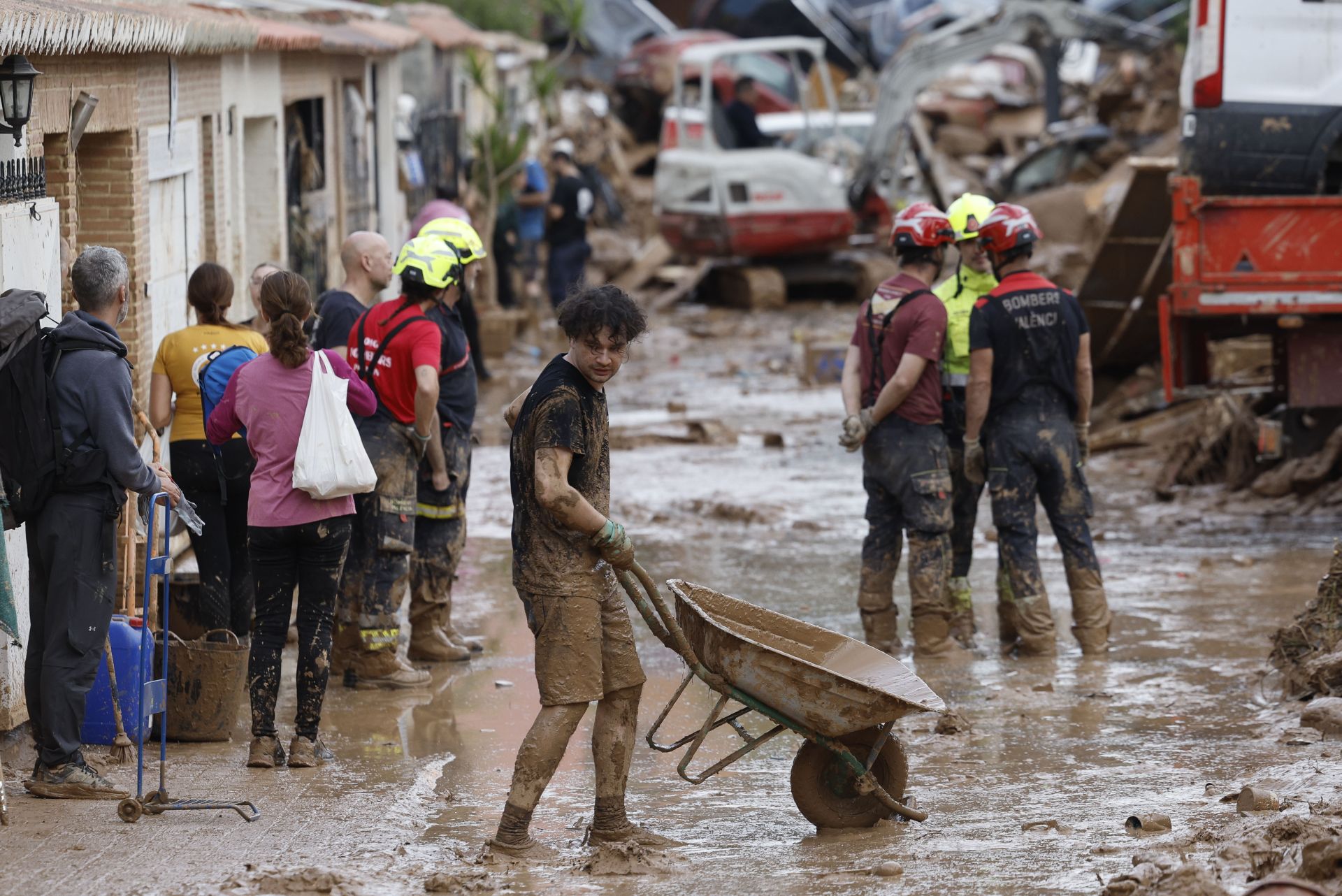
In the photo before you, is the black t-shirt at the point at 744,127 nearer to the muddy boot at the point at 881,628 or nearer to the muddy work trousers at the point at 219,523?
the muddy boot at the point at 881,628

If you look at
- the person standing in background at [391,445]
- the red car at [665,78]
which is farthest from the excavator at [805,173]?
the person standing in background at [391,445]

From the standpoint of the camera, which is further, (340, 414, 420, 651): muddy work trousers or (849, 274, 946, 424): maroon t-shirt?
(849, 274, 946, 424): maroon t-shirt

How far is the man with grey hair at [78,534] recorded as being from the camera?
555 centimetres

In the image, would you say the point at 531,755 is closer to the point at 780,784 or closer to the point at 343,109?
the point at 780,784

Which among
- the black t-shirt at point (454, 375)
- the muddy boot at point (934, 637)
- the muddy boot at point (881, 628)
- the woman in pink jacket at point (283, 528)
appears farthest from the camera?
the muddy boot at point (881, 628)

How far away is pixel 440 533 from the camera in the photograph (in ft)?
26.0

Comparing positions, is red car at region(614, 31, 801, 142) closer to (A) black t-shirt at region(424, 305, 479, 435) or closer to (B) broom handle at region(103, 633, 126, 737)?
(A) black t-shirt at region(424, 305, 479, 435)

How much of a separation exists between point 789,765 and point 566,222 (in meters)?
14.3

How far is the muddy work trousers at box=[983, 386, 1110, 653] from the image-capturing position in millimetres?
7844

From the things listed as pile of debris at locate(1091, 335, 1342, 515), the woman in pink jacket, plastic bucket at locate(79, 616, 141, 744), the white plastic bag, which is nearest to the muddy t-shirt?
the white plastic bag

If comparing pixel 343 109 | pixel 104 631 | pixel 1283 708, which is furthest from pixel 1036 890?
pixel 343 109

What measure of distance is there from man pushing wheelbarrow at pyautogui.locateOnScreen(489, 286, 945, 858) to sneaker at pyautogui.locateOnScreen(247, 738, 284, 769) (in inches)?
48.2

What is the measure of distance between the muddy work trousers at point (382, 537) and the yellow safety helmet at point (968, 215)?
282cm

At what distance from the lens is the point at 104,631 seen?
18.7 feet
